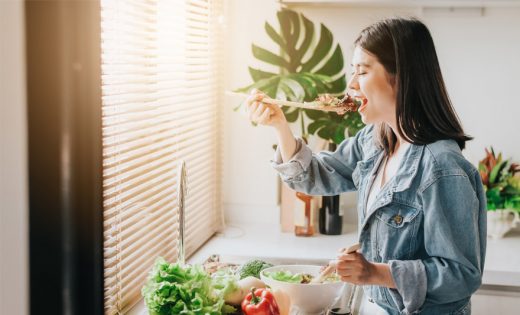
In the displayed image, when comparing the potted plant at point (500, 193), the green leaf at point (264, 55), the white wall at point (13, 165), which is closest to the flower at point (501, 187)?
the potted plant at point (500, 193)

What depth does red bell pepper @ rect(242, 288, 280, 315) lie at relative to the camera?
5.38 feet

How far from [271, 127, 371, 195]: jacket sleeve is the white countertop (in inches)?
14.5

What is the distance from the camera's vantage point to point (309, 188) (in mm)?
1973

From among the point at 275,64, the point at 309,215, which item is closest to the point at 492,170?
the point at 309,215

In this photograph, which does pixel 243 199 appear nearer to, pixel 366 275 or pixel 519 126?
pixel 519 126

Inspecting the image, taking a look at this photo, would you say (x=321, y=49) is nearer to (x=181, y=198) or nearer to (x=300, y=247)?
(x=300, y=247)

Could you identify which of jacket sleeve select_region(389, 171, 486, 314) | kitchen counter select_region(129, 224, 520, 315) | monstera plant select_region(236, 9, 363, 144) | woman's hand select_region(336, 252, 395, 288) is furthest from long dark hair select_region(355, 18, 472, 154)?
monstera plant select_region(236, 9, 363, 144)

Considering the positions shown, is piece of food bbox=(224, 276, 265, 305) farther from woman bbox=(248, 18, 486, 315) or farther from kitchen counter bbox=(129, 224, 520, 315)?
kitchen counter bbox=(129, 224, 520, 315)

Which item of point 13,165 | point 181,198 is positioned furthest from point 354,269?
point 13,165

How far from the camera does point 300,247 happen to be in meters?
2.40

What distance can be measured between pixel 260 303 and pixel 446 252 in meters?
0.43

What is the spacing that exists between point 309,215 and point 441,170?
1.06 meters

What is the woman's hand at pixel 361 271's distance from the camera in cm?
150

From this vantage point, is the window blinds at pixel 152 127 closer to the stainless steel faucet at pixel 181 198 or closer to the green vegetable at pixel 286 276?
the stainless steel faucet at pixel 181 198
